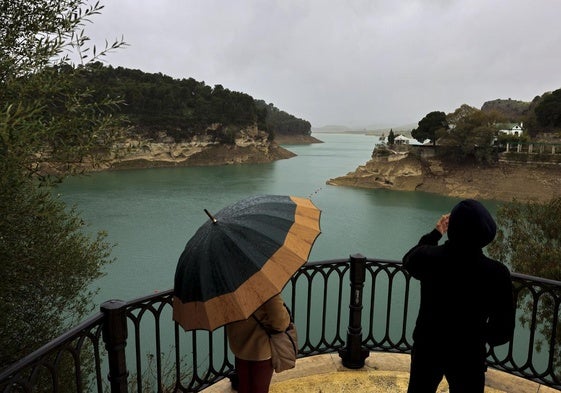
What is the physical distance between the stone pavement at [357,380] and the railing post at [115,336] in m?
0.85

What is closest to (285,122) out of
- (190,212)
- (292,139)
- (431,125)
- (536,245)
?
(292,139)

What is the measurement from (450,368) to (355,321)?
4.44 feet

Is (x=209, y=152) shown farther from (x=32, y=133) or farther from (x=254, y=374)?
(x=254, y=374)

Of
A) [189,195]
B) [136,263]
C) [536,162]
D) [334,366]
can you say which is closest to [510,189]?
[536,162]

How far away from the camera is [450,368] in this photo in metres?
1.97

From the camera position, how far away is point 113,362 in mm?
2354

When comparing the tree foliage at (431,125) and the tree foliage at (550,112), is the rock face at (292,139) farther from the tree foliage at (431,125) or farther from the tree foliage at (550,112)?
the tree foliage at (550,112)

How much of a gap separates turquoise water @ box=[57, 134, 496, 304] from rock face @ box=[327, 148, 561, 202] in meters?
2.28

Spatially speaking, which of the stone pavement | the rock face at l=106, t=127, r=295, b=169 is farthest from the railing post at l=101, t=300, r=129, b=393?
the rock face at l=106, t=127, r=295, b=169

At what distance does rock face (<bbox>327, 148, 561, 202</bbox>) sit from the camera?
35.8 meters

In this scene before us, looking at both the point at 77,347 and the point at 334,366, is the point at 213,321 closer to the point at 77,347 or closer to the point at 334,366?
the point at 77,347

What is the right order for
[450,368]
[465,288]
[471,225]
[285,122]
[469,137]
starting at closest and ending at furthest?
[471,225], [465,288], [450,368], [469,137], [285,122]

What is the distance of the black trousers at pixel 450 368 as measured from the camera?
1932mm

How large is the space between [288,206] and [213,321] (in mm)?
759
